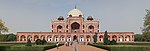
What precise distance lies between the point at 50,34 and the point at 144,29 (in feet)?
143

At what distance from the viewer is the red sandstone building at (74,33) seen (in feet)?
274

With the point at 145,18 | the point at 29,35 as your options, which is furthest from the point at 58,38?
the point at 145,18

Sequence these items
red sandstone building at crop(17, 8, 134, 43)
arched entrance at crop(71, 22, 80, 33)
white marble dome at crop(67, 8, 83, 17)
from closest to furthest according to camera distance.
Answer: red sandstone building at crop(17, 8, 134, 43)
arched entrance at crop(71, 22, 80, 33)
white marble dome at crop(67, 8, 83, 17)

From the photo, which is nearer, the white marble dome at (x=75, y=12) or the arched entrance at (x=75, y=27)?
the arched entrance at (x=75, y=27)

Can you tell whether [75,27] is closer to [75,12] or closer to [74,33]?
[75,12]

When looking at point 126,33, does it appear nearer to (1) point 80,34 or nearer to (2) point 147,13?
(1) point 80,34

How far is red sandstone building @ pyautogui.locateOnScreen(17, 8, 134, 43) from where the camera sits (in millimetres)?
83375

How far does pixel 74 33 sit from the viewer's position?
84.5 metres

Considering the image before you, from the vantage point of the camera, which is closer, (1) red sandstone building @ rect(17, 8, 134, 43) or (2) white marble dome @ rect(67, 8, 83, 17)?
(1) red sandstone building @ rect(17, 8, 134, 43)

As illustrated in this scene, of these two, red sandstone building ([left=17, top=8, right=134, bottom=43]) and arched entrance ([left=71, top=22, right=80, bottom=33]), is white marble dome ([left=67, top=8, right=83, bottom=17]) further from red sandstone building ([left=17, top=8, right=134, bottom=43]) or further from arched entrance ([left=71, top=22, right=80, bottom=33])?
arched entrance ([left=71, top=22, right=80, bottom=33])

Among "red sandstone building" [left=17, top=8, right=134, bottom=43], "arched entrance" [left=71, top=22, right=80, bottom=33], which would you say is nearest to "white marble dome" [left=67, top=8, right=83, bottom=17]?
"red sandstone building" [left=17, top=8, right=134, bottom=43]

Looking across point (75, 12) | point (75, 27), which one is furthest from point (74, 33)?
point (75, 12)

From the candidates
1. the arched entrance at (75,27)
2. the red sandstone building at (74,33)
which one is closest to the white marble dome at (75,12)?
the red sandstone building at (74,33)

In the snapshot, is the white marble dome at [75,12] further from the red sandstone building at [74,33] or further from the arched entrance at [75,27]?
the arched entrance at [75,27]
